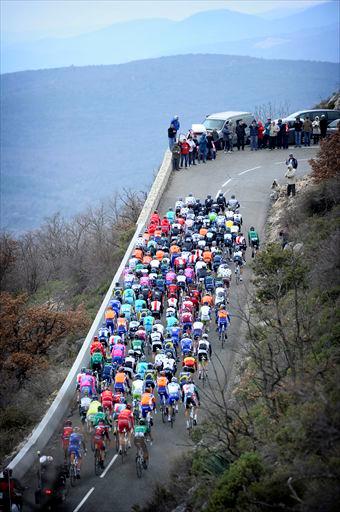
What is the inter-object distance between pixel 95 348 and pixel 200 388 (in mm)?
3060

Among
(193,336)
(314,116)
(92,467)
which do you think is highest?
(314,116)

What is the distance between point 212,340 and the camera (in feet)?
86.5

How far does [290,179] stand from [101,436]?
17.9 meters

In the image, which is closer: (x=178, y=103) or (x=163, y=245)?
(x=163, y=245)

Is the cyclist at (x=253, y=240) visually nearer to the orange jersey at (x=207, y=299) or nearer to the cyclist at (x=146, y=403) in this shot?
the orange jersey at (x=207, y=299)

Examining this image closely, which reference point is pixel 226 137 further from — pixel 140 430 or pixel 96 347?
pixel 140 430

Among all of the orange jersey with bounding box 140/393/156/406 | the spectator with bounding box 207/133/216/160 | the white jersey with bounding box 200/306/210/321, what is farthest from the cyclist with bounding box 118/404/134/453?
the spectator with bounding box 207/133/216/160

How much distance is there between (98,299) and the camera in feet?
118

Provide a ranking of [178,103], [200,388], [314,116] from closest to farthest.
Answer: [200,388] → [314,116] → [178,103]

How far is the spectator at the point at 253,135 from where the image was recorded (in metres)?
41.6

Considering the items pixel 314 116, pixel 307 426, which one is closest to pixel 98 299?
pixel 314 116

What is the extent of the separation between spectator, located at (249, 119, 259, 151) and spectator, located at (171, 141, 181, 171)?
12.3 ft

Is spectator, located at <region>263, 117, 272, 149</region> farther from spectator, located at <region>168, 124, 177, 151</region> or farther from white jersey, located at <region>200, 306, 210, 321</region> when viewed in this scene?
white jersey, located at <region>200, 306, 210, 321</region>

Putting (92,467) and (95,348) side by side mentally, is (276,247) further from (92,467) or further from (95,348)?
(92,467)
